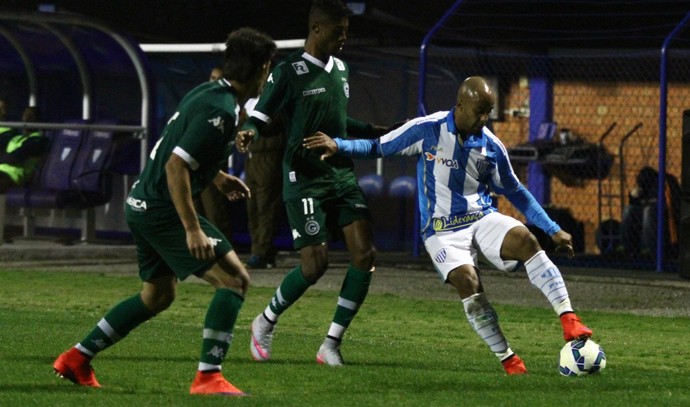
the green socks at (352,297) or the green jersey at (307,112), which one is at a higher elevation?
the green jersey at (307,112)

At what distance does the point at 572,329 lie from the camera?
28.8 feet

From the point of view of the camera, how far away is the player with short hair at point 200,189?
7.50 meters

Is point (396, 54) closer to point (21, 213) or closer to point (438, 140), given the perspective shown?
point (21, 213)

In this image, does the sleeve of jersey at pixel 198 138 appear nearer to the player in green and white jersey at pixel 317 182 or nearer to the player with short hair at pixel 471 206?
the player with short hair at pixel 471 206

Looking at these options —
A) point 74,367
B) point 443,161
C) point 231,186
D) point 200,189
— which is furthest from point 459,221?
point 74,367

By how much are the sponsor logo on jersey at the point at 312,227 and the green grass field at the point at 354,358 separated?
0.76 meters

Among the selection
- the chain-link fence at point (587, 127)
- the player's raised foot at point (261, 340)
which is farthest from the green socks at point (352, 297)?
the chain-link fence at point (587, 127)

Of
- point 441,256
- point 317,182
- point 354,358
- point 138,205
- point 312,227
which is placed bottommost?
point 354,358

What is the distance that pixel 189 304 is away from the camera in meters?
13.4

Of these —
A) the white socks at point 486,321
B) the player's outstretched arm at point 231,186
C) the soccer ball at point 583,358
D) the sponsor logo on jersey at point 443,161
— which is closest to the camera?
the player's outstretched arm at point 231,186

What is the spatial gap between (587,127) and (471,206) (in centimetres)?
1081

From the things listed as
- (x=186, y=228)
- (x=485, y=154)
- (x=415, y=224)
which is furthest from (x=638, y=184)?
(x=186, y=228)

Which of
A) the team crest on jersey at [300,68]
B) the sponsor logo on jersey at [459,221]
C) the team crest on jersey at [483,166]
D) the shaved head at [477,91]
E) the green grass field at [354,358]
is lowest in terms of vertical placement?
the green grass field at [354,358]

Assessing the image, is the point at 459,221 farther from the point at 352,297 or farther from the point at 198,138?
the point at 198,138
